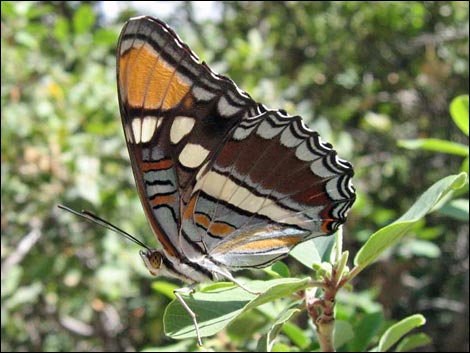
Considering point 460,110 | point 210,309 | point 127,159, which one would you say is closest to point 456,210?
point 460,110

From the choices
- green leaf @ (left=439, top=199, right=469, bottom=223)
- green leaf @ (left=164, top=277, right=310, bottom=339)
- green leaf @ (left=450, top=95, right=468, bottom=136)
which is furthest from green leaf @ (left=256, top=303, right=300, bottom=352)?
green leaf @ (left=450, top=95, right=468, bottom=136)

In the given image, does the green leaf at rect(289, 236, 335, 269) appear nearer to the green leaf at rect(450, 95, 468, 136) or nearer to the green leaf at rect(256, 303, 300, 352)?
the green leaf at rect(256, 303, 300, 352)

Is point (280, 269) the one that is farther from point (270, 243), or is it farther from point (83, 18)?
point (83, 18)

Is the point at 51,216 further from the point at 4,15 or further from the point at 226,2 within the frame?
the point at 226,2

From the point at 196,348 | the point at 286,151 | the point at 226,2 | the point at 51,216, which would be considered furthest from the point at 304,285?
the point at 226,2

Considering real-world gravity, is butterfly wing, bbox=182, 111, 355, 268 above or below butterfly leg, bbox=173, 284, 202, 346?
above

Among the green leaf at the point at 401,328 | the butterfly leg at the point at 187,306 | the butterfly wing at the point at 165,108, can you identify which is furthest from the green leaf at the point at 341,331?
the butterfly wing at the point at 165,108
